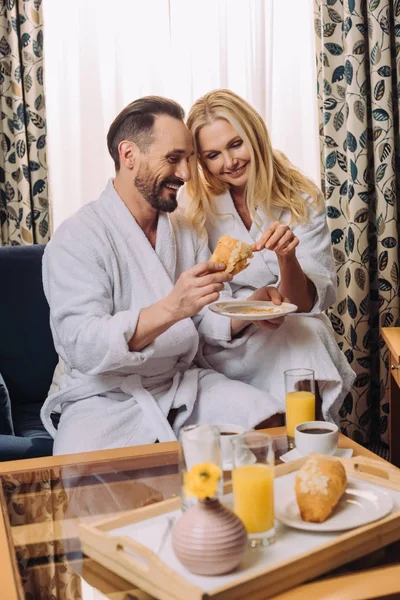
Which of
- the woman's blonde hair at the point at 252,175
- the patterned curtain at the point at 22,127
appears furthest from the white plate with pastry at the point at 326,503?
the patterned curtain at the point at 22,127

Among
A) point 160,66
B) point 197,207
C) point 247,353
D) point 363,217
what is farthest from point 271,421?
point 160,66

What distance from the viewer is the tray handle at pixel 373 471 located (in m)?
1.51

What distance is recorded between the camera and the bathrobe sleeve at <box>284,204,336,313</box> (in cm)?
248

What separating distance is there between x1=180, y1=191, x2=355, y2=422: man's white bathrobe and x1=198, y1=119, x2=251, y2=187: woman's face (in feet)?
0.34

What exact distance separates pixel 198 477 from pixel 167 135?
1.43 metres

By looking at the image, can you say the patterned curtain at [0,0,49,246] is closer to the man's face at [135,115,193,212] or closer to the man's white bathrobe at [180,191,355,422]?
the man's white bathrobe at [180,191,355,422]

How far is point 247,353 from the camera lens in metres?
2.40

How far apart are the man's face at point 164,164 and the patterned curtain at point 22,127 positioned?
3.10 feet

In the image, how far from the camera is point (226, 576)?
116cm

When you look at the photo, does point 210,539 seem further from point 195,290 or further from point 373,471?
point 195,290

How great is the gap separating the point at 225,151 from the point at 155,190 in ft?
0.90

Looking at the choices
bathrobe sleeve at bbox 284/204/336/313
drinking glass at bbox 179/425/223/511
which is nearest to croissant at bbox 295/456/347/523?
drinking glass at bbox 179/425/223/511

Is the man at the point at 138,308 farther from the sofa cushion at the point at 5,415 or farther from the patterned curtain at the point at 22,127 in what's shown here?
the patterned curtain at the point at 22,127

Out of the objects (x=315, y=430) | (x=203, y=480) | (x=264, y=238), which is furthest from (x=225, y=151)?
(x=203, y=480)
